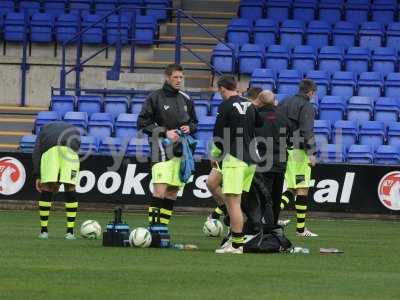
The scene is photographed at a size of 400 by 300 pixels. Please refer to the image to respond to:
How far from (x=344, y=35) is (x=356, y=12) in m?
1.12

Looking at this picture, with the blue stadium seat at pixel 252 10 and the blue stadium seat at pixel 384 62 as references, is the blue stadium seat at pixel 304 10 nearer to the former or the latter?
the blue stadium seat at pixel 252 10

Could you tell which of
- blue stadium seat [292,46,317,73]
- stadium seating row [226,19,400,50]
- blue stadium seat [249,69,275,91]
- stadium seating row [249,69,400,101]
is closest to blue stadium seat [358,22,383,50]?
stadium seating row [226,19,400,50]

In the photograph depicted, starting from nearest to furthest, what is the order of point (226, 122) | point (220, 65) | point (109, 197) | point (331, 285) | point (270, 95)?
point (331, 285), point (226, 122), point (270, 95), point (109, 197), point (220, 65)

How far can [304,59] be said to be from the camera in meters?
28.7

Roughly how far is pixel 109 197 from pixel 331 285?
515 inches

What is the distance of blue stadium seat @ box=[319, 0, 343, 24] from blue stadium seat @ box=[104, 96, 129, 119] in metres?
5.63

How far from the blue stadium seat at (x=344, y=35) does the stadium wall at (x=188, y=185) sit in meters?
5.58

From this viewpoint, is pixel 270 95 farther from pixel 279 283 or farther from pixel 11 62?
pixel 11 62

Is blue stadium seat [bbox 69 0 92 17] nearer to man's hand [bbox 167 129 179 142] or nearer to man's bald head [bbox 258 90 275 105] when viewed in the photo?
man's bald head [bbox 258 90 275 105]

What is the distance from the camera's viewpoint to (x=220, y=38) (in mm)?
30984

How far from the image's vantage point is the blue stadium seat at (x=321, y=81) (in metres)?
27.7

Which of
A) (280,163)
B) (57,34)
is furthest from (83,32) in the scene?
(280,163)

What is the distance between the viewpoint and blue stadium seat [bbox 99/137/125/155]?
25.7 m

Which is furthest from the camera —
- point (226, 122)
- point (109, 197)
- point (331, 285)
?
point (109, 197)
